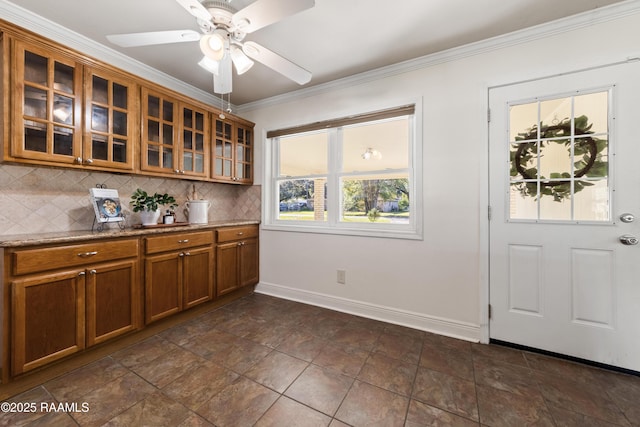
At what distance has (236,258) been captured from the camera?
295 centimetres

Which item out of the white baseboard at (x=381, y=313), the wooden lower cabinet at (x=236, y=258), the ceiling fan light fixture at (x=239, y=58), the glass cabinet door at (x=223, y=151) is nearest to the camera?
the ceiling fan light fixture at (x=239, y=58)

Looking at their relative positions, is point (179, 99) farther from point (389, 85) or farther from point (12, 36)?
point (389, 85)

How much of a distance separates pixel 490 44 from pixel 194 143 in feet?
9.40

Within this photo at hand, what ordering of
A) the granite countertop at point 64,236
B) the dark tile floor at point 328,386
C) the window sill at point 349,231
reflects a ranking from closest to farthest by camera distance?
the dark tile floor at point 328,386 → the granite countertop at point 64,236 → the window sill at point 349,231

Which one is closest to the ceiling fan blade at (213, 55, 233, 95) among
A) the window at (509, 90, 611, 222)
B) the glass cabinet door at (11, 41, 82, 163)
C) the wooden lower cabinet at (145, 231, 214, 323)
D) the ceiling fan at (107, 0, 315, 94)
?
the ceiling fan at (107, 0, 315, 94)

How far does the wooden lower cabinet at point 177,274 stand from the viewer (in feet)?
6.95

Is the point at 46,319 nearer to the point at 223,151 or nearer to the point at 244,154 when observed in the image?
the point at 223,151

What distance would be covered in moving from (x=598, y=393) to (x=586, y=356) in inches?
14.5

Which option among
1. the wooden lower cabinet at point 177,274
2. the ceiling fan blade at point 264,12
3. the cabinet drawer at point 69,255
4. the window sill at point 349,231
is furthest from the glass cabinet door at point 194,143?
the ceiling fan blade at point 264,12

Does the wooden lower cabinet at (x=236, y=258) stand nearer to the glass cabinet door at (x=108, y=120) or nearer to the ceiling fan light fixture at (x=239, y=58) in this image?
the glass cabinet door at (x=108, y=120)

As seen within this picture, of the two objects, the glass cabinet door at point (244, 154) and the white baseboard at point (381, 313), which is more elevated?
the glass cabinet door at point (244, 154)

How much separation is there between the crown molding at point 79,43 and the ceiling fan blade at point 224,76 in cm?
114

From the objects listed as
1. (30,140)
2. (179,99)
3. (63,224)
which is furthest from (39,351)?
(179,99)

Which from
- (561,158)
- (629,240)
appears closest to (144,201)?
(561,158)
